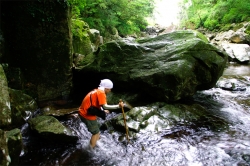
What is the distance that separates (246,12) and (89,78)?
2229 cm

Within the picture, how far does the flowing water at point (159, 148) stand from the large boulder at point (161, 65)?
58.6 inches

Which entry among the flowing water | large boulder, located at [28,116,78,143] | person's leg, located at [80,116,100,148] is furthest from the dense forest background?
the flowing water

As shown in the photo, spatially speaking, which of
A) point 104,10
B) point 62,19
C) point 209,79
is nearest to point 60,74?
point 62,19

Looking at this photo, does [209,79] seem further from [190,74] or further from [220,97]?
[220,97]

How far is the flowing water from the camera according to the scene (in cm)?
461

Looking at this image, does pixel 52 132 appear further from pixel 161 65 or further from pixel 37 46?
pixel 161 65

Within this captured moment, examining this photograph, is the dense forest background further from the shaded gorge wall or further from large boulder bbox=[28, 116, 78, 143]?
large boulder bbox=[28, 116, 78, 143]

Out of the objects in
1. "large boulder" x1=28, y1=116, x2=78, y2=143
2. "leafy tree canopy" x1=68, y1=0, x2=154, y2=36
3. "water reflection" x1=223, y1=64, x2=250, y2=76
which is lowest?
Answer: "large boulder" x1=28, y1=116, x2=78, y2=143

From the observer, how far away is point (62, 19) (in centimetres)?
722

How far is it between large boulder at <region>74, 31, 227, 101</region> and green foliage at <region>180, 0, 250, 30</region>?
739 inches

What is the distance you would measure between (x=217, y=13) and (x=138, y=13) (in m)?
15.7

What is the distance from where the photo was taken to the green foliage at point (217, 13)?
23497mm

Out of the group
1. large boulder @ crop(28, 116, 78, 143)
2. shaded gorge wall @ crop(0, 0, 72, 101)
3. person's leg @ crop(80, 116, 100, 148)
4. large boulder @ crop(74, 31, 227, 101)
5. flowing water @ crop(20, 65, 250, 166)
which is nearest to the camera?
flowing water @ crop(20, 65, 250, 166)

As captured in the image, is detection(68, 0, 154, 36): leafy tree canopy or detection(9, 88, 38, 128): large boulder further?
detection(68, 0, 154, 36): leafy tree canopy
